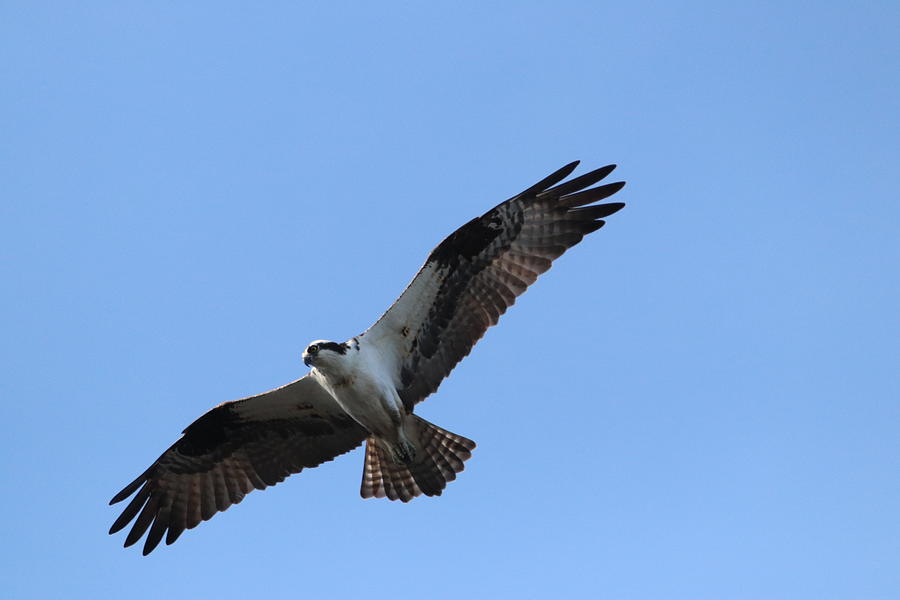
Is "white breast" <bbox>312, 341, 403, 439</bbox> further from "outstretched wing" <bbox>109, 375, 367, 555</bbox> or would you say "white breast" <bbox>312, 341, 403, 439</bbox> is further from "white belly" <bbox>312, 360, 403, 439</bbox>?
"outstretched wing" <bbox>109, 375, 367, 555</bbox>

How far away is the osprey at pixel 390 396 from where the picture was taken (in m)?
11.5

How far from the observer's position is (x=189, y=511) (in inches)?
499

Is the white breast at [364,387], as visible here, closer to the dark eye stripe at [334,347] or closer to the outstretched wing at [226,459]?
the dark eye stripe at [334,347]

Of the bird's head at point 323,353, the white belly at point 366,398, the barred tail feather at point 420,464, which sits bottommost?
the barred tail feather at point 420,464

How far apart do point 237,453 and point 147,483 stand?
1071 mm

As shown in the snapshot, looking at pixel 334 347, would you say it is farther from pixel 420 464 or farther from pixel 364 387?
pixel 420 464

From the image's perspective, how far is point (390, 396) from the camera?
1150 cm

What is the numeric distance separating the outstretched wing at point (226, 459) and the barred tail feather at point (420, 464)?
0.37 metres

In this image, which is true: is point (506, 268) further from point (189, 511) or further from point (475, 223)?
point (189, 511)

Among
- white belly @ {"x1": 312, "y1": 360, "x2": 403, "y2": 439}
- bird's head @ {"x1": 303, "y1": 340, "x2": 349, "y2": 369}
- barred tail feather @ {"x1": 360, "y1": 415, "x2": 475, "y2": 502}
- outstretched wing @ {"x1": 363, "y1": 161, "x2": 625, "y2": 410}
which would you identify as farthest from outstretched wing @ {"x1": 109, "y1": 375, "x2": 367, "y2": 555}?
outstretched wing @ {"x1": 363, "y1": 161, "x2": 625, "y2": 410}

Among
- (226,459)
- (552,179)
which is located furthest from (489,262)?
(226,459)

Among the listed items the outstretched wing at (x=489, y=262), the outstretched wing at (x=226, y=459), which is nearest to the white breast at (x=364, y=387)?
the outstretched wing at (x=489, y=262)

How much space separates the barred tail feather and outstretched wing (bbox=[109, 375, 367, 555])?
14.4 inches

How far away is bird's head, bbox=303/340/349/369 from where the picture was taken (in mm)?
Result: 11164
